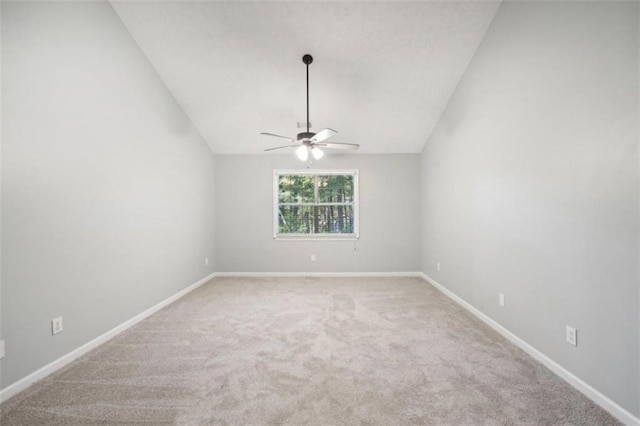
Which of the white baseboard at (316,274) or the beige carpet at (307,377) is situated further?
the white baseboard at (316,274)

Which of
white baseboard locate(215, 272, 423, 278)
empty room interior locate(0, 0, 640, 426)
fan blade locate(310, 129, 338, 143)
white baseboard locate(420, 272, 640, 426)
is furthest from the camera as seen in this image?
white baseboard locate(215, 272, 423, 278)

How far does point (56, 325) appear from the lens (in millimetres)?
2086

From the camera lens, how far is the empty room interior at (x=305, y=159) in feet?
5.34

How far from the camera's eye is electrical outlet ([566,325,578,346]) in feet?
6.05

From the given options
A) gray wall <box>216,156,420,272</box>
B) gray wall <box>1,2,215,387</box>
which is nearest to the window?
gray wall <box>216,156,420,272</box>

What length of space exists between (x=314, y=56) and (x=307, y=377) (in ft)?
10.5

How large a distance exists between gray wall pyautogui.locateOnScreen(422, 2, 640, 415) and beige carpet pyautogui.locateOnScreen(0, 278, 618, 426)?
0.38 metres

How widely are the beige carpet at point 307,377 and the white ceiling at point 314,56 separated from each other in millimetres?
2820

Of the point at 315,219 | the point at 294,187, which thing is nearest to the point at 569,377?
→ the point at 315,219

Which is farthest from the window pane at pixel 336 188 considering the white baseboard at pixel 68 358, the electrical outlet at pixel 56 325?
the electrical outlet at pixel 56 325

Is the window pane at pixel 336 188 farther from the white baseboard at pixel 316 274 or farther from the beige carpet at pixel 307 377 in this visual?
the beige carpet at pixel 307 377

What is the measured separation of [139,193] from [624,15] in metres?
4.10

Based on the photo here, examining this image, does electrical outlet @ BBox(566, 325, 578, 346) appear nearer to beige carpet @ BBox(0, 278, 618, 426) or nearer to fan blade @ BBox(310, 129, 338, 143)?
beige carpet @ BBox(0, 278, 618, 426)

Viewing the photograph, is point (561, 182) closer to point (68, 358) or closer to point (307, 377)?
point (307, 377)
